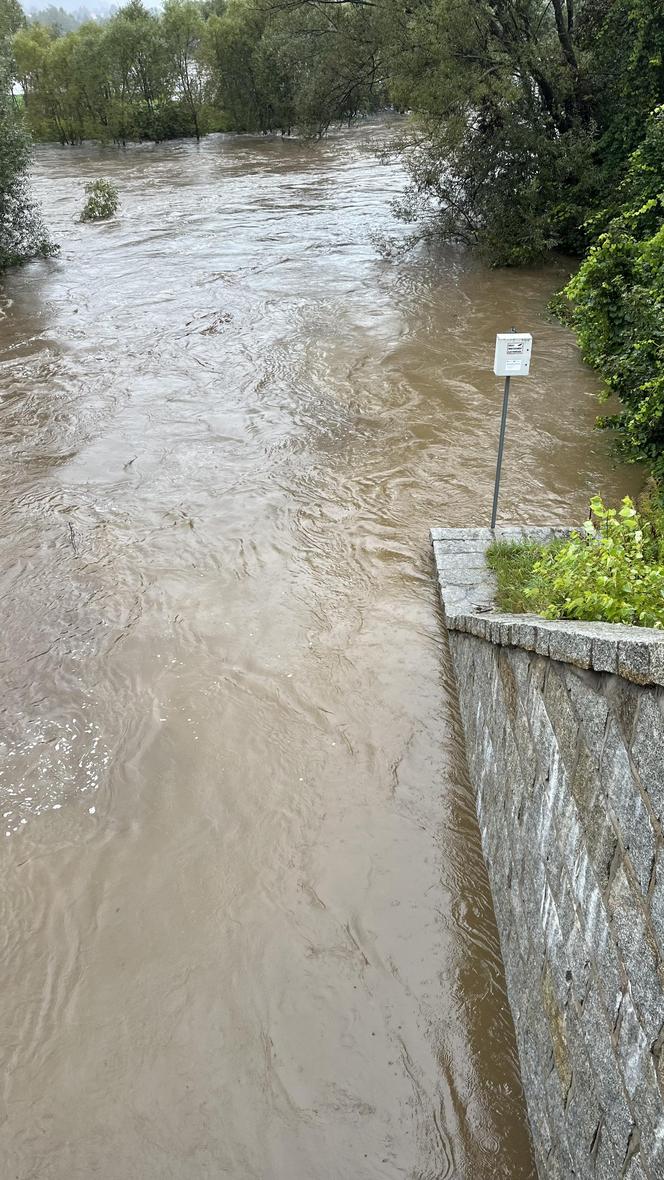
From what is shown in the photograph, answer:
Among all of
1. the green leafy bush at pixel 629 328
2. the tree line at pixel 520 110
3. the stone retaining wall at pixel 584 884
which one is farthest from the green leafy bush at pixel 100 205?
the stone retaining wall at pixel 584 884

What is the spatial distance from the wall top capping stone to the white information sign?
1.38m

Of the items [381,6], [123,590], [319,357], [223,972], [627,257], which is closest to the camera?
[223,972]

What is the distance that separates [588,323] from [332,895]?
6.51 metres

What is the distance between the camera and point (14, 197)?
16.6 m

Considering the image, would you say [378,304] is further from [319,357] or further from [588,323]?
[588,323]

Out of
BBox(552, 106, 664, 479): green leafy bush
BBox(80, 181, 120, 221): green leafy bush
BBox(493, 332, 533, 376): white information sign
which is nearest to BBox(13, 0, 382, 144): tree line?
BBox(80, 181, 120, 221): green leafy bush

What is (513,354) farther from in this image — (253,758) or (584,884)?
(584,884)

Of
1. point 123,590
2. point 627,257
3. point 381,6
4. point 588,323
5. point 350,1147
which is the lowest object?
point 350,1147

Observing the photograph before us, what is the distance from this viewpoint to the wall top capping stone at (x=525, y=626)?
210cm

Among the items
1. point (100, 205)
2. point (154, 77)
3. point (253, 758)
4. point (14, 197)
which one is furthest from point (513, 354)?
point (154, 77)

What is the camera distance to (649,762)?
6.53 feet

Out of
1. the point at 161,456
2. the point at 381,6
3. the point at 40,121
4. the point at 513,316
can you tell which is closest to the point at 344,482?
the point at 161,456

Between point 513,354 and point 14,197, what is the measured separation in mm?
14833

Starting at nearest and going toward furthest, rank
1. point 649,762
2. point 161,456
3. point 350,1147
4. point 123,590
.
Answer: point 649,762
point 350,1147
point 123,590
point 161,456
